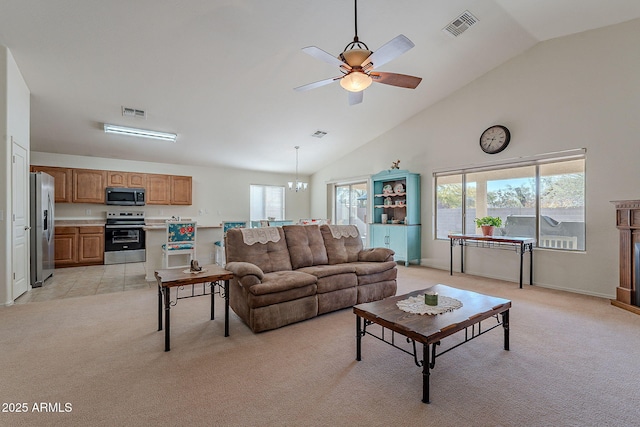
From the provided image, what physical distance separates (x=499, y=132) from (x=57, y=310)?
6778 millimetres

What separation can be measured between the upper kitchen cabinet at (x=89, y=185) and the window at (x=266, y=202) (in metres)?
3.55

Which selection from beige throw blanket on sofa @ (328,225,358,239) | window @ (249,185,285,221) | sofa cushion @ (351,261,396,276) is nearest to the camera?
sofa cushion @ (351,261,396,276)

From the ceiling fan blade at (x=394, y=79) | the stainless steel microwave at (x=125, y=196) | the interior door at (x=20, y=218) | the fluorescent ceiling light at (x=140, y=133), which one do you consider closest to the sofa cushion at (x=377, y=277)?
the ceiling fan blade at (x=394, y=79)

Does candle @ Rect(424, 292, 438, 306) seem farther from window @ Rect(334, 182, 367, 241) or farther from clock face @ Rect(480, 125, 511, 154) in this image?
window @ Rect(334, 182, 367, 241)

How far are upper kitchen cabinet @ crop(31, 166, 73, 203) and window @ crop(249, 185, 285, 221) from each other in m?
4.09

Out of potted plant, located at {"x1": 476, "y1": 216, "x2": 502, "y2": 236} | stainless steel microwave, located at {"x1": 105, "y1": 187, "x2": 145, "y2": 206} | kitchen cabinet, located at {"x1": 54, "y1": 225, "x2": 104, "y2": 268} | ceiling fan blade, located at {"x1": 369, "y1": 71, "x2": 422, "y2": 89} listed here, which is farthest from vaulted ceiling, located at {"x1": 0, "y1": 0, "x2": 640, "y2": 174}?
potted plant, located at {"x1": 476, "y1": 216, "x2": 502, "y2": 236}

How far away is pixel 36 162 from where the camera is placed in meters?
6.17

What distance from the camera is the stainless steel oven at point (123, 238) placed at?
642 centimetres

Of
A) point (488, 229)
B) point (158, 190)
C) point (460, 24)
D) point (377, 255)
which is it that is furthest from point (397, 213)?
point (158, 190)

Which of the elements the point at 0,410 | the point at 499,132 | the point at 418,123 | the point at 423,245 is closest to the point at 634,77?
the point at 499,132

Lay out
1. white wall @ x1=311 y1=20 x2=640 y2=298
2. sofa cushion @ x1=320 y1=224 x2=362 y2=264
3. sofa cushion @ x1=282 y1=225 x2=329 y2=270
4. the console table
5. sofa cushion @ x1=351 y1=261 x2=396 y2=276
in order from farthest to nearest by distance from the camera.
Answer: the console table, sofa cushion @ x1=320 y1=224 x2=362 y2=264, white wall @ x1=311 y1=20 x2=640 y2=298, sofa cushion @ x1=282 y1=225 x2=329 y2=270, sofa cushion @ x1=351 y1=261 x2=396 y2=276

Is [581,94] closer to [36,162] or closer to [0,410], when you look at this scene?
[0,410]

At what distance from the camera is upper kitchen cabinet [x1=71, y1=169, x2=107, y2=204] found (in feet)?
20.7

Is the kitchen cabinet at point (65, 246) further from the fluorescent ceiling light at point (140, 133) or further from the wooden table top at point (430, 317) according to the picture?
the wooden table top at point (430, 317)
